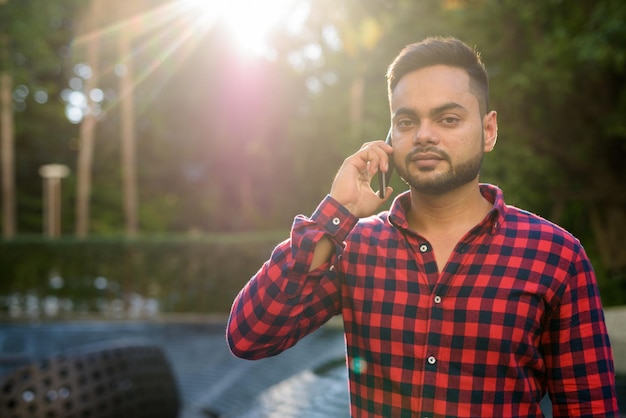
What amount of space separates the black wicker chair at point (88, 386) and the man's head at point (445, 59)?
4.90 meters

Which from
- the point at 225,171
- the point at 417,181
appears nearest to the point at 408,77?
the point at 417,181

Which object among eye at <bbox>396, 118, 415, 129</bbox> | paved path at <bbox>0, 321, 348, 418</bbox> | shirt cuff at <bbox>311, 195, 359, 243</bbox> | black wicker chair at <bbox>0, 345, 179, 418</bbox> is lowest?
paved path at <bbox>0, 321, 348, 418</bbox>

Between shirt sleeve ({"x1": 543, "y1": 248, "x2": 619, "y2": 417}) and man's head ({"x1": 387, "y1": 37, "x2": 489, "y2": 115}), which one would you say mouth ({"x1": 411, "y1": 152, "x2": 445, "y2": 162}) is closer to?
man's head ({"x1": 387, "y1": 37, "x2": 489, "y2": 115})

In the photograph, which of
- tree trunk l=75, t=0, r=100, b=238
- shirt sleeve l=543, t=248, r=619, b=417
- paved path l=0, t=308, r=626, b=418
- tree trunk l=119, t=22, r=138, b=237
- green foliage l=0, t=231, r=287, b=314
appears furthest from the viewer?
tree trunk l=75, t=0, r=100, b=238

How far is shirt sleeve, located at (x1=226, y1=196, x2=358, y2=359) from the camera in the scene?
2.03m

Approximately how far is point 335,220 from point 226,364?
8374 mm

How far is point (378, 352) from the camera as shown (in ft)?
6.77

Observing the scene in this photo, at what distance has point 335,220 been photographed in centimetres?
205

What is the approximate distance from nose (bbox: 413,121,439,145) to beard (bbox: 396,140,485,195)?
0.02 meters

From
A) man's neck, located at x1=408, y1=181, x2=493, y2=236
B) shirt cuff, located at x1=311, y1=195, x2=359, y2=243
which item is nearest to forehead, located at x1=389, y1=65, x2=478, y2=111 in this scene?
man's neck, located at x1=408, y1=181, x2=493, y2=236

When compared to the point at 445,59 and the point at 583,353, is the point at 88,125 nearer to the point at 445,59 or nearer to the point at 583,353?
the point at 445,59

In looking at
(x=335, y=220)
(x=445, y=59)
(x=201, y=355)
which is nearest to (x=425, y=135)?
(x=445, y=59)

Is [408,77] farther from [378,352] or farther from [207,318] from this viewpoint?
[207,318]

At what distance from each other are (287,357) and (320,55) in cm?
2579
